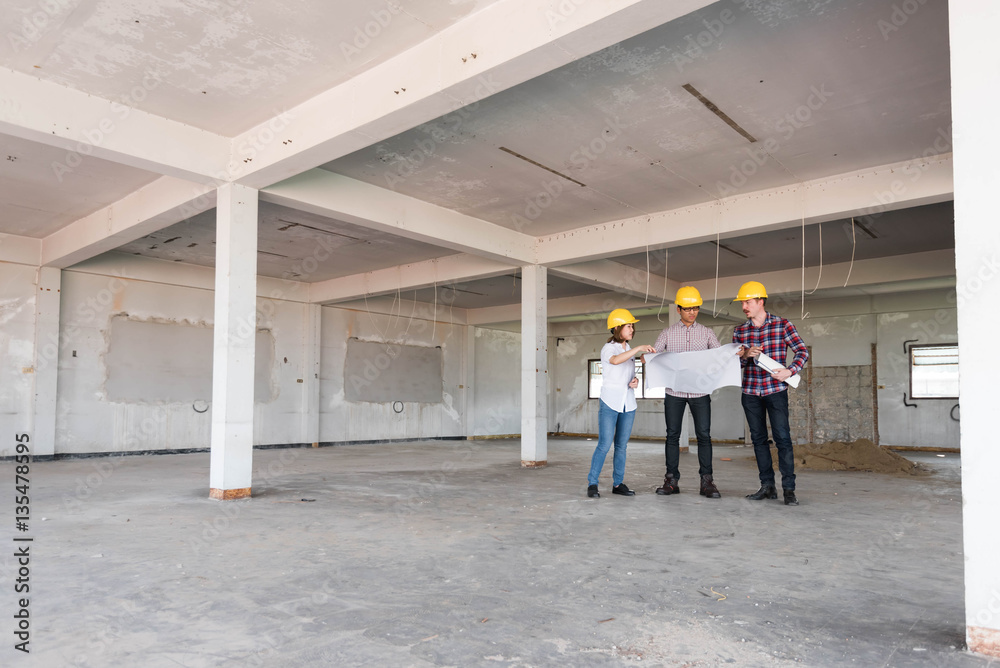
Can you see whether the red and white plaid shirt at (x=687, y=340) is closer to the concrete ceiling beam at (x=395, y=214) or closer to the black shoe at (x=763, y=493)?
the black shoe at (x=763, y=493)

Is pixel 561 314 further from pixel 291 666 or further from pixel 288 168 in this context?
pixel 291 666

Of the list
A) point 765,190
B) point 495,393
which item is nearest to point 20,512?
point 765,190

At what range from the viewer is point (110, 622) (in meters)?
2.42

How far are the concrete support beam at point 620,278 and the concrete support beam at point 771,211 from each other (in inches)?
32.2

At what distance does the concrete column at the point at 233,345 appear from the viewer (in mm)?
5688

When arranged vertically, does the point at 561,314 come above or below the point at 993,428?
above

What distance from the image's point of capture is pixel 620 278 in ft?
34.7

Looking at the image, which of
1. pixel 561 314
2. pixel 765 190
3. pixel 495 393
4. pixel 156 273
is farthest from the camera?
pixel 495 393

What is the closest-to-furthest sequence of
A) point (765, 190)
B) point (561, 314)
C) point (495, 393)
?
1. point (765, 190)
2. point (561, 314)
3. point (495, 393)

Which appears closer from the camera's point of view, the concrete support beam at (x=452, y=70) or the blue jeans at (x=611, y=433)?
the concrete support beam at (x=452, y=70)

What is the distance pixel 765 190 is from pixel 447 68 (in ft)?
14.4

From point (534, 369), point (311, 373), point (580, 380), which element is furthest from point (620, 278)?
point (580, 380)

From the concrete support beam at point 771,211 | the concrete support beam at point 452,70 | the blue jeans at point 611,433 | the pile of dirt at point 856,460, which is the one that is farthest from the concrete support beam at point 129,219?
the pile of dirt at point 856,460

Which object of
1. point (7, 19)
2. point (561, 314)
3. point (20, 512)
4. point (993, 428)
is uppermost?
point (7, 19)
